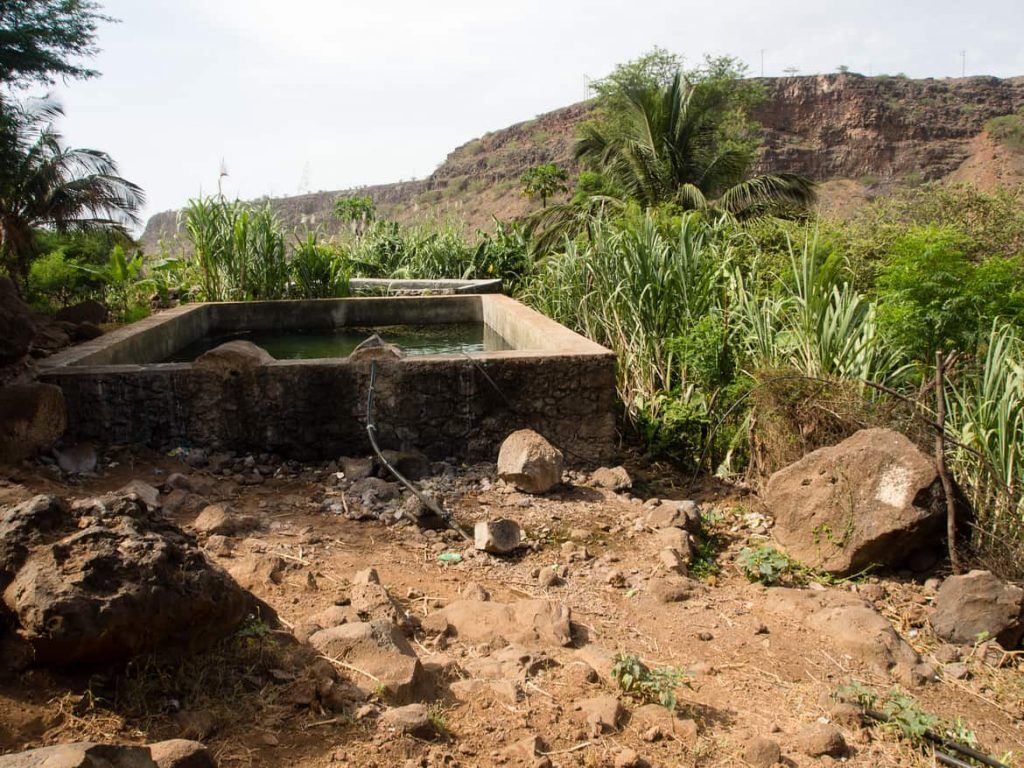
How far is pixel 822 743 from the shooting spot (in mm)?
2496

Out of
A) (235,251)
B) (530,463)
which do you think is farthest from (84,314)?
(530,463)

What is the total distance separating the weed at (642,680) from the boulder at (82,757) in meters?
1.47

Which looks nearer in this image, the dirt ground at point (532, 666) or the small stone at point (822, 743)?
the dirt ground at point (532, 666)

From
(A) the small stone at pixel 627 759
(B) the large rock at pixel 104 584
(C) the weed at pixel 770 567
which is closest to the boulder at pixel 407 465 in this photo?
(C) the weed at pixel 770 567

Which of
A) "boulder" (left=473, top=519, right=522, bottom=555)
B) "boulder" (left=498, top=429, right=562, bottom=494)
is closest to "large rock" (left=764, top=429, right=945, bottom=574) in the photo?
"boulder" (left=498, top=429, right=562, bottom=494)

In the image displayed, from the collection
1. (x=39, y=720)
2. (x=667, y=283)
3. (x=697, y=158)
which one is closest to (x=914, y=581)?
(x=667, y=283)

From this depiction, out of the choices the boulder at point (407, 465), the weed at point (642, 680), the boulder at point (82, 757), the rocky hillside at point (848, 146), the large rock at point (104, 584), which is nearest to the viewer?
the boulder at point (82, 757)

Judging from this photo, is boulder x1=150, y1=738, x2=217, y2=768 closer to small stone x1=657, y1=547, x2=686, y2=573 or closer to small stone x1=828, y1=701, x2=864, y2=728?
small stone x1=828, y1=701, x2=864, y2=728

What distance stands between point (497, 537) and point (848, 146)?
45.8m

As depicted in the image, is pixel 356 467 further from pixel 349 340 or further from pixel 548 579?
pixel 349 340

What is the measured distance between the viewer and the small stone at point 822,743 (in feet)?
8.18

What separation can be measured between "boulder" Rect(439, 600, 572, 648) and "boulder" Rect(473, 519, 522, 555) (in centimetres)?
58

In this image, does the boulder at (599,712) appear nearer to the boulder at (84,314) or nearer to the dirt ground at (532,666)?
the dirt ground at (532,666)

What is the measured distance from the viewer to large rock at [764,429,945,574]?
3.81 meters
